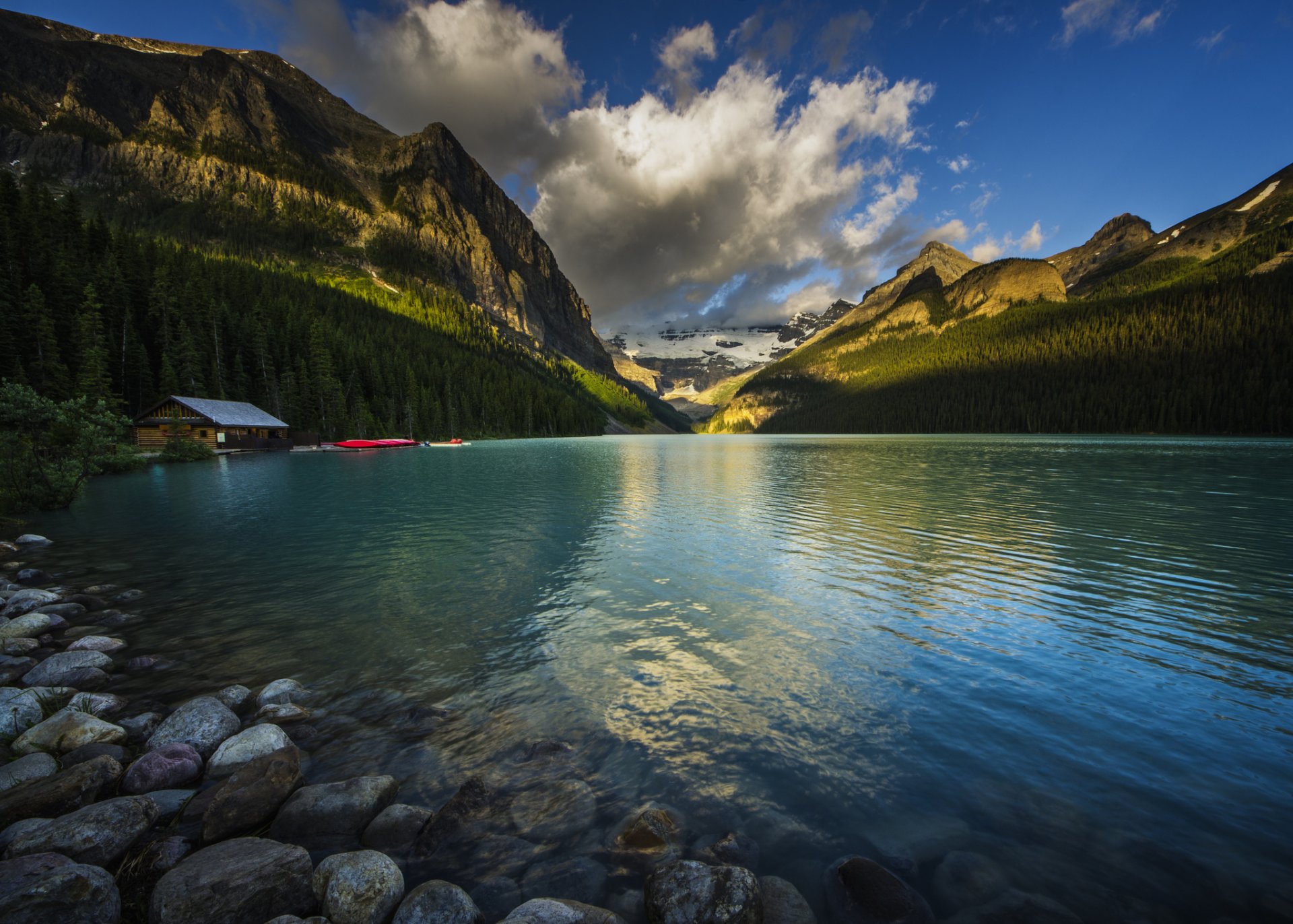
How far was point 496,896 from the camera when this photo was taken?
5621mm

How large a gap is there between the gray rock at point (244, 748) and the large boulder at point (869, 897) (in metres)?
8.21

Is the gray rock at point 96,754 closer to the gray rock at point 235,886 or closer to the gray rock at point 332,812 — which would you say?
the gray rock at point 332,812

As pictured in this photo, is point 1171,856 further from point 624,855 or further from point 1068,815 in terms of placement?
point 624,855

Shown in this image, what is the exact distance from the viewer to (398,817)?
6.65 m

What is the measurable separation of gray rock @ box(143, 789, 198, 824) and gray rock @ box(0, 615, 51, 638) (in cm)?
940

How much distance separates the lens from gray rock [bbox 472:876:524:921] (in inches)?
214

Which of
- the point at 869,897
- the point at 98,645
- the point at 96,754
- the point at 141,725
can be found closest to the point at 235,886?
the point at 96,754

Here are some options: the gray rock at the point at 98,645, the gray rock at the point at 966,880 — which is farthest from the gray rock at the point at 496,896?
the gray rock at the point at 98,645

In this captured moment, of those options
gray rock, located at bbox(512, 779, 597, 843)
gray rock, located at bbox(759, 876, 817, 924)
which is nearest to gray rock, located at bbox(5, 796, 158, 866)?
gray rock, located at bbox(512, 779, 597, 843)

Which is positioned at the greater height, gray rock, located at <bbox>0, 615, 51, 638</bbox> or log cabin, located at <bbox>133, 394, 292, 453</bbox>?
log cabin, located at <bbox>133, 394, 292, 453</bbox>

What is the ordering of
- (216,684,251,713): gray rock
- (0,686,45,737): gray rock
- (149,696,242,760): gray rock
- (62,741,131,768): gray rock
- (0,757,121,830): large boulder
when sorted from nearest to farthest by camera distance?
1. (0,757,121,830): large boulder
2. (62,741,131,768): gray rock
3. (149,696,242,760): gray rock
4. (0,686,45,737): gray rock
5. (216,684,251,713): gray rock

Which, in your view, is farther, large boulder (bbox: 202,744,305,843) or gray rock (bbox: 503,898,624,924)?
large boulder (bbox: 202,744,305,843)

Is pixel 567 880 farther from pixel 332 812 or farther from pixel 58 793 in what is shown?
pixel 58 793

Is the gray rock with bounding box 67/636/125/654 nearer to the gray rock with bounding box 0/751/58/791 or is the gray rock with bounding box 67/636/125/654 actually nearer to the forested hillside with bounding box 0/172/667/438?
the gray rock with bounding box 0/751/58/791
